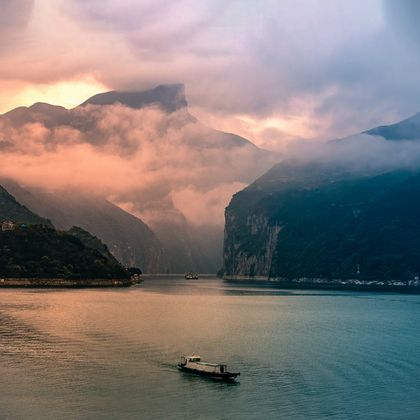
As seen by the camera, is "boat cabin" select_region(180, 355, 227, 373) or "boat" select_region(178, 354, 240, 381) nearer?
"boat" select_region(178, 354, 240, 381)

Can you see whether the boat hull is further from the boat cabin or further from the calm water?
the calm water

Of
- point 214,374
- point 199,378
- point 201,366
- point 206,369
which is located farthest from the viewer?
point 201,366

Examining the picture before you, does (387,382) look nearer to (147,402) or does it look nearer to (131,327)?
(147,402)

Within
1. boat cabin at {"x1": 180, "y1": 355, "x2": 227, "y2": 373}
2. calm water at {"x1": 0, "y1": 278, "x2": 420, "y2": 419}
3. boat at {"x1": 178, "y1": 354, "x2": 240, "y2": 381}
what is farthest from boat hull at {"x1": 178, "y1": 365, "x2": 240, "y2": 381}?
calm water at {"x1": 0, "y1": 278, "x2": 420, "y2": 419}

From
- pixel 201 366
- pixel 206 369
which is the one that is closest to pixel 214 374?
pixel 206 369

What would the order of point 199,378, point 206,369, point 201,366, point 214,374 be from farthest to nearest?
point 201,366 < point 206,369 < point 199,378 < point 214,374

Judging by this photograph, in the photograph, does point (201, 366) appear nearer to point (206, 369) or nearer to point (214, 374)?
point (206, 369)

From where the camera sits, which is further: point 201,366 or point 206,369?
point 201,366

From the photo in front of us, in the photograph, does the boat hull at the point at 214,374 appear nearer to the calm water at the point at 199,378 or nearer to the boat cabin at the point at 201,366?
the boat cabin at the point at 201,366
